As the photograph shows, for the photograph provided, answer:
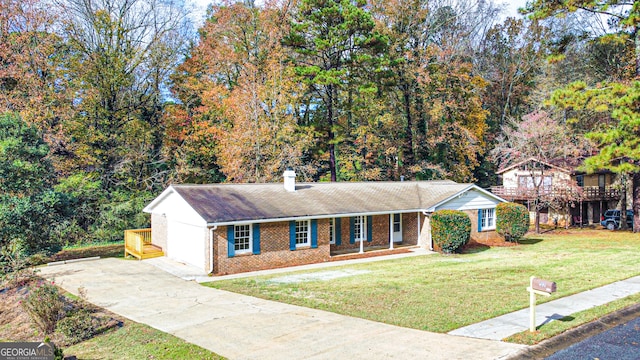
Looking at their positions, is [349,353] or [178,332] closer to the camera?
[349,353]

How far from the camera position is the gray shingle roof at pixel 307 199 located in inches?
710

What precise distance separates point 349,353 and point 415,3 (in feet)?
106

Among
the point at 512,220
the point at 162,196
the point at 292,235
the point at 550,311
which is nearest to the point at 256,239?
the point at 292,235

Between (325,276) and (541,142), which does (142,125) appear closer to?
(325,276)

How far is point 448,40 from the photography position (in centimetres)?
3744

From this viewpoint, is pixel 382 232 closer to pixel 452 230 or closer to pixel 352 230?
pixel 352 230

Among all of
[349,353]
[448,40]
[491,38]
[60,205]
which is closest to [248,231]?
[60,205]

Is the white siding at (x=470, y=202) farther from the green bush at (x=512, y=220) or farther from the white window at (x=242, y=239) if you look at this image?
the white window at (x=242, y=239)

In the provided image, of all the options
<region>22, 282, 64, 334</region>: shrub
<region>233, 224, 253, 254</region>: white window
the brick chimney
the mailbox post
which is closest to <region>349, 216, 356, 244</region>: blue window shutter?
the brick chimney

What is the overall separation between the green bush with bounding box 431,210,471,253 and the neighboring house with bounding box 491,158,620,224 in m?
14.4

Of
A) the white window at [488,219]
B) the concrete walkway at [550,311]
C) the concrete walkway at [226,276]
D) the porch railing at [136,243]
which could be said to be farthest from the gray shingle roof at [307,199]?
the concrete walkway at [550,311]

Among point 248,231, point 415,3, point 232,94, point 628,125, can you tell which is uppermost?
point 415,3

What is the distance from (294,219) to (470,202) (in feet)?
33.3

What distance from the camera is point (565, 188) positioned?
34125 millimetres
